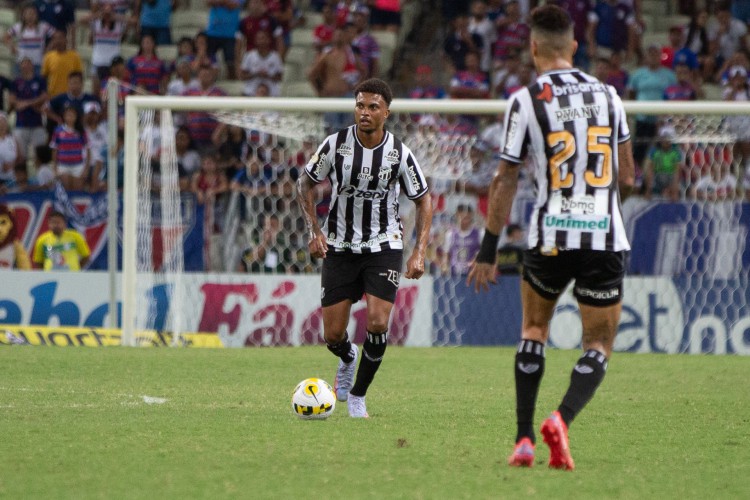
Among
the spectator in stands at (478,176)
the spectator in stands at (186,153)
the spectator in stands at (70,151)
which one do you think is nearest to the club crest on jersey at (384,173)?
the spectator in stands at (478,176)

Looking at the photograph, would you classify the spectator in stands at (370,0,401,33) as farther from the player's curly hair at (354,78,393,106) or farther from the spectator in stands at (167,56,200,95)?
the player's curly hair at (354,78,393,106)

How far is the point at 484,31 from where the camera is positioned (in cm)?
1967

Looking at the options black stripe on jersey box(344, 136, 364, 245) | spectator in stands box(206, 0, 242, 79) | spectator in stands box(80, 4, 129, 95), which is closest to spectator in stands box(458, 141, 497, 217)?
spectator in stands box(206, 0, 242, 79)

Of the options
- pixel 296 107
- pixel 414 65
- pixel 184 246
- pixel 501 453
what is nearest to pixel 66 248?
pixel 184 246

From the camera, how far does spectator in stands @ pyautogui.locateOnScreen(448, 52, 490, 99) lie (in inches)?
726

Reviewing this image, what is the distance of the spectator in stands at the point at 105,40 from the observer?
66.8 ft

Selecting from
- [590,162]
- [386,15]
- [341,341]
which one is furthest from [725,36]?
[590,162]

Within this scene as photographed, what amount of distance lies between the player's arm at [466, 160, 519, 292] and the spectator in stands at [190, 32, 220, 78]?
46.1 ft

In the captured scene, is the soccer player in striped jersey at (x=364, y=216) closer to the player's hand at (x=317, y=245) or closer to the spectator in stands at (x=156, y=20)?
the player's hand at (x=317, y=245)

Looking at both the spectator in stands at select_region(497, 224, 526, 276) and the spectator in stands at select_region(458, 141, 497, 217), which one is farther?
the spectator in stands at select_region(458, 141, 497, 217)

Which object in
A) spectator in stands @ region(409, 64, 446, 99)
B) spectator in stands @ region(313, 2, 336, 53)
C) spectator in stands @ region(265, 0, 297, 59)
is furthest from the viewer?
spectator in stands @ region(265, 0, 297, 59)

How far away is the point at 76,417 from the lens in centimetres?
756

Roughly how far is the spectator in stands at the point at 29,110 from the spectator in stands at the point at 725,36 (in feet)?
35.8

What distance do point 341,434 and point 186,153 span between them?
34.2 feet
